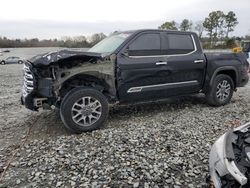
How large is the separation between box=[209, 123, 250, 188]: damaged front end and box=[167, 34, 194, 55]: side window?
3.40 meters

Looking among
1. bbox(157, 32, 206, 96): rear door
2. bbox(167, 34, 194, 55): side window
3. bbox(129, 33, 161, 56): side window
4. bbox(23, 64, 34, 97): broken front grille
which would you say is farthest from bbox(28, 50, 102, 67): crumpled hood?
bbox(167, 34, 194, 55): side window

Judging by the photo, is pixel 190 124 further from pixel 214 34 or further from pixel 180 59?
pixel 214 34

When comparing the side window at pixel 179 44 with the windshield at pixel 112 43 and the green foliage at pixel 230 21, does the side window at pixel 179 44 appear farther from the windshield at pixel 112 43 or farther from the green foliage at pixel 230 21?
the green foliage at pixel 230 21

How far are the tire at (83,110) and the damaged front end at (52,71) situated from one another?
296mm

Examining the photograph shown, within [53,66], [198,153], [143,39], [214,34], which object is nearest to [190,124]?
[198,153]

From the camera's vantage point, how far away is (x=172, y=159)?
13.3 feet

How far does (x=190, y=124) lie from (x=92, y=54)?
2271 mm

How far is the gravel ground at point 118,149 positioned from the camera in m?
3.60

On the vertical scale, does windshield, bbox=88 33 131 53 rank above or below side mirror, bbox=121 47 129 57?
above

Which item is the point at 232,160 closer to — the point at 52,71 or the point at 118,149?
the point at 118,149

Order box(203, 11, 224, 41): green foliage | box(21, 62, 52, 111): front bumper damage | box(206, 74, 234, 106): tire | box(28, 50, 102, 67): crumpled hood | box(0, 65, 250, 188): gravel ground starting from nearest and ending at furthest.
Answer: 1. box(0, 65, 250, 188): gravel ground
2. box(28, 50, 102, 67): crumpled hood
3. box(21, 62, 52, 111): front bumper damage
4. box(206, 74, 234, 106): tire
5. box(203, 11, 224, 41): green foliage

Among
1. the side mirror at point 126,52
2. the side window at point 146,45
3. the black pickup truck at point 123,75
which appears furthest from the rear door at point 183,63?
the side mirror at point 126,52

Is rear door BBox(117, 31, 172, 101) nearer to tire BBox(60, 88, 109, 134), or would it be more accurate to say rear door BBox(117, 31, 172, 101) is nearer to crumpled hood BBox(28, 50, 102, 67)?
tire BBox(60, 88, 109, 134)

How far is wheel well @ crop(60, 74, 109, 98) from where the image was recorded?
535 cm
